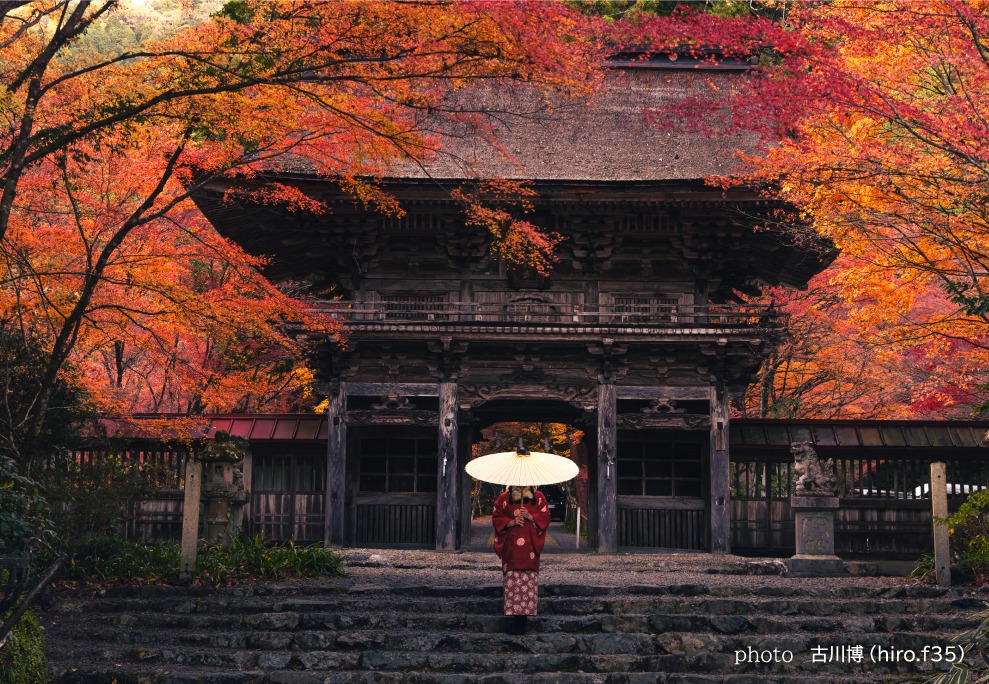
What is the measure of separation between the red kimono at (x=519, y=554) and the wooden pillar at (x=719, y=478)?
7.93 meters

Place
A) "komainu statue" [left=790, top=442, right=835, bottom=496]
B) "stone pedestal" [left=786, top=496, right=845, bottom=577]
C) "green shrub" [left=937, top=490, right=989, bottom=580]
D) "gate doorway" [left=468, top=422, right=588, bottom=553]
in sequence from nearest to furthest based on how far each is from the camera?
"green shrub" [left=937, top=490, right=989, bottom=580] < "stone pedestal" [left=786, top=496, right=845, bottom=577] < "komainu statue" [left=790, top=442, right=835, bottom=496] < "gate doorway" [left=468, top=422, right=588, bottom=553]

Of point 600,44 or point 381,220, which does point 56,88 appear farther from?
point 600,44

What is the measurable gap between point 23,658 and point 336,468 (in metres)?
9.05

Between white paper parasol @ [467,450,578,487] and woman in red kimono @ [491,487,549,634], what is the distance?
12.0 inches

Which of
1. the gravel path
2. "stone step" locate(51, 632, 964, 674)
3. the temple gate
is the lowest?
"stone step" locate(51, 632, 964, 674)

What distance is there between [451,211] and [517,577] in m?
8.75

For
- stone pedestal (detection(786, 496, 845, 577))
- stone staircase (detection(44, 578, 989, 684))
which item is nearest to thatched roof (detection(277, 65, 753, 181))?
stone pedestal (detection(786, 496, 845, 577))

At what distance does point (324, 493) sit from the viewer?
1939cm

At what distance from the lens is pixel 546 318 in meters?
18.5

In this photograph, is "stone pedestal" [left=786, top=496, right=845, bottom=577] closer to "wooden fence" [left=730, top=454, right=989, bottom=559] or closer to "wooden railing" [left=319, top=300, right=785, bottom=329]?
"wooden railing" [left=319, top=300, right=785, bottom=329]

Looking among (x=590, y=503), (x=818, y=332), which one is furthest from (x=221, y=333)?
(x=818, y=332)

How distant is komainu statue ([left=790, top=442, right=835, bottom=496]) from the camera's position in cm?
1519

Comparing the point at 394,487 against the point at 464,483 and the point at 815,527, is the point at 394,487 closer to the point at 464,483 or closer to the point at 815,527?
the point at 464,483

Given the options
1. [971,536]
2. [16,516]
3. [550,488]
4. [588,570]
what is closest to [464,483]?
[588,570]
